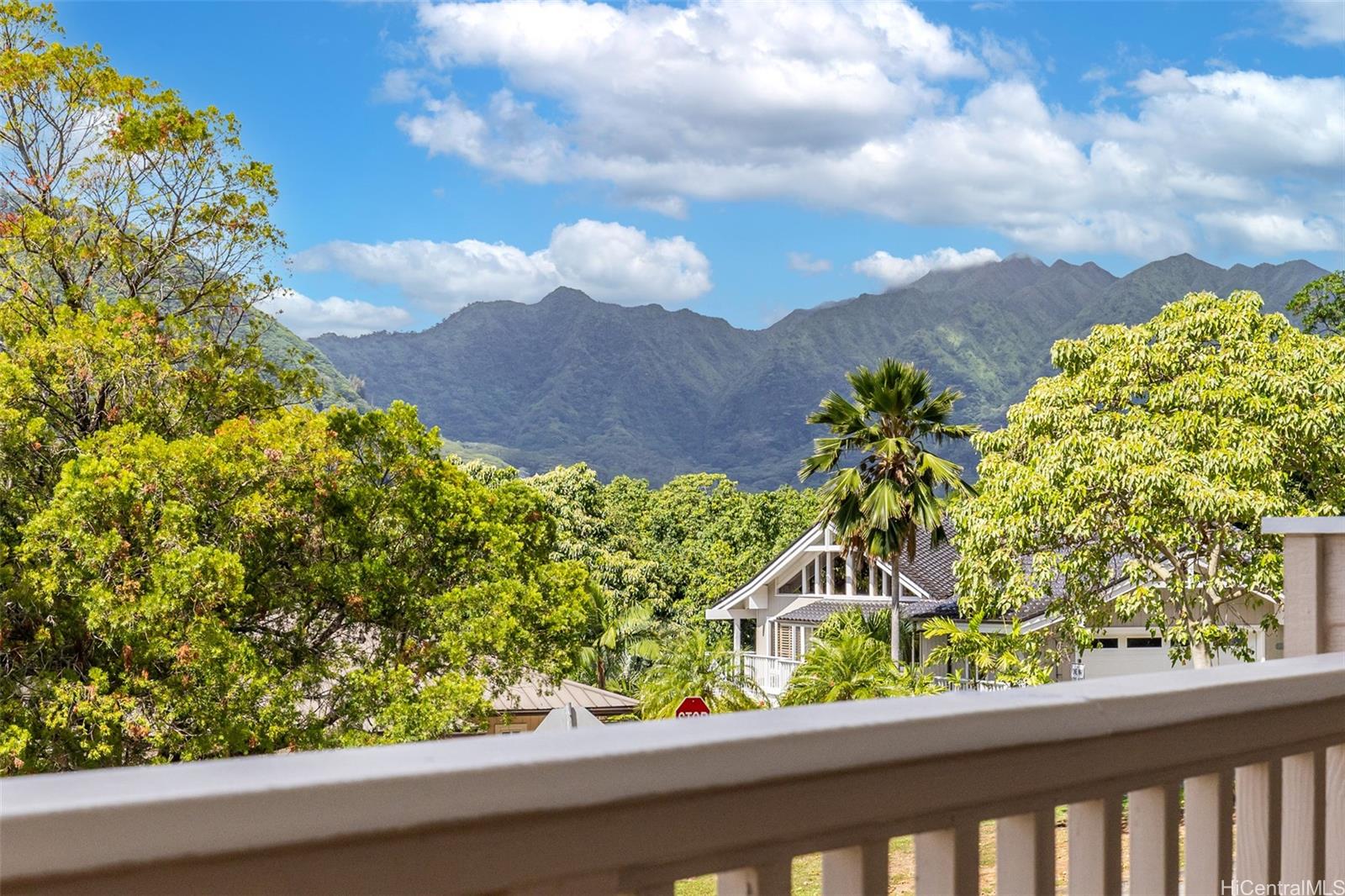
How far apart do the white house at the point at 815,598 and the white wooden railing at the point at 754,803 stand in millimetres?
23381

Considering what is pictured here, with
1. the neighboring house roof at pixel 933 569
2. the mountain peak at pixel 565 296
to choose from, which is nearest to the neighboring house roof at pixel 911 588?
the neighboring house roof at pixel 933 569

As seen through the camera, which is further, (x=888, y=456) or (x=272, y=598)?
(x=888, y=456)

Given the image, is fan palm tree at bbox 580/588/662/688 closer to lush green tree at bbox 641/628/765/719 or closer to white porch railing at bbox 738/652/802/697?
A: white porch railing at bbox 738/652/802/697

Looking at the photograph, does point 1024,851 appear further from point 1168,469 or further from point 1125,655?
point 1125,655

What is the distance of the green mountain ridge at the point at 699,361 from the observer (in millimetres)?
158000

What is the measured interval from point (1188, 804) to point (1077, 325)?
170 m

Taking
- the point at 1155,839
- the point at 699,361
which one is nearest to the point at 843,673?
the point at 1155,839

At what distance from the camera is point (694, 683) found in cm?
2044

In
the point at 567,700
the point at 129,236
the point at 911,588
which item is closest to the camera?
the point at 129,236

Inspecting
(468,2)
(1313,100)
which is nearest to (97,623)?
(1313,100)

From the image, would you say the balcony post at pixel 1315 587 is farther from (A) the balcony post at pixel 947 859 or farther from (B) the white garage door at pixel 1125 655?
(B) the white garage door at pixel 1125 655

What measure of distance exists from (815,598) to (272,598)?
18.1 m

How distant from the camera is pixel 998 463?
16.8 meters

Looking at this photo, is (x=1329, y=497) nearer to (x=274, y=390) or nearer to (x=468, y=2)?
(x=274, y=390)
